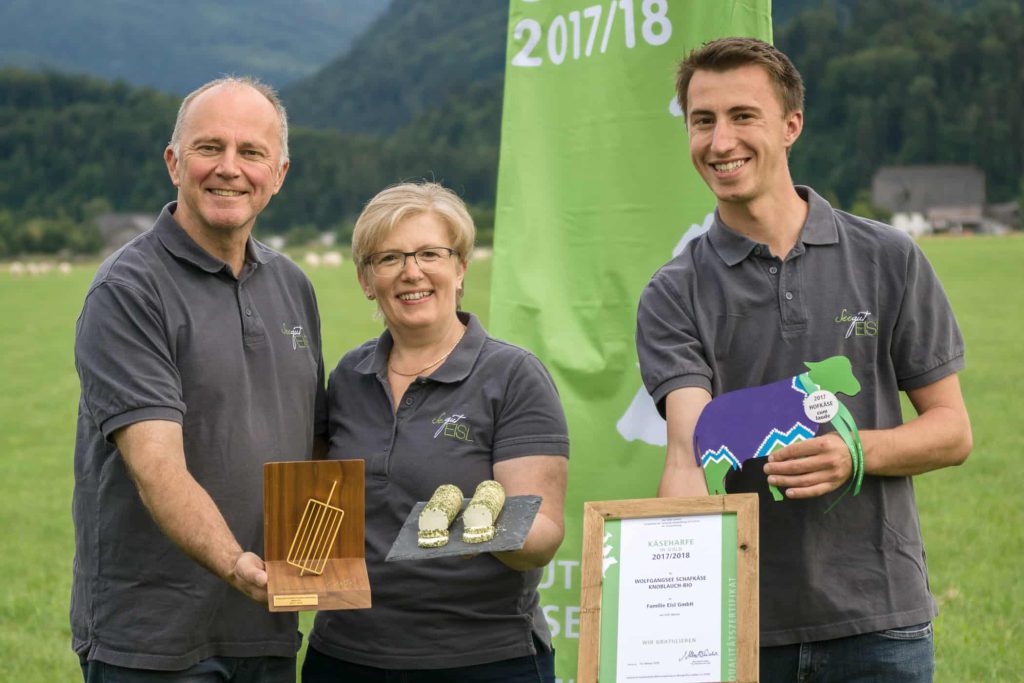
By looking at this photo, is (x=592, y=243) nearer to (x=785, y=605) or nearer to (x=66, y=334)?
(x=785, y=605)

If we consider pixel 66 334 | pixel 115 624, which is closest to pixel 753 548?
pixel 115 624

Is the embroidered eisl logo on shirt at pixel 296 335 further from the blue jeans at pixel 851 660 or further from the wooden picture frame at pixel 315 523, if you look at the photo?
the blue jeans at pixel 851 660

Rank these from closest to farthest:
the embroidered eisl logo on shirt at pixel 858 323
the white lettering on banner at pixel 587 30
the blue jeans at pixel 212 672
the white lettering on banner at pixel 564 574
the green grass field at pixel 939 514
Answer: the embroidered eisl logo on shirt at pixel 858 323, the blue jeans at pixel 212 672, the white lettering on banner at pixel 587 30, the white lettering on banner at pixel 564 574, the green grass field at pixel 939 514

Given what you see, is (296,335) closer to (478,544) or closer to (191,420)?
(191,420)

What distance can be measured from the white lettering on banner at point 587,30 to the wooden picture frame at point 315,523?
7.84ft

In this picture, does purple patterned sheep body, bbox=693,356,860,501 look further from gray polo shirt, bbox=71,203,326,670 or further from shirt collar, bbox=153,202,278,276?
shirt collar, bbox=153,202,278,276

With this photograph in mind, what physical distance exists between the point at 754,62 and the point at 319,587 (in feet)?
5.22

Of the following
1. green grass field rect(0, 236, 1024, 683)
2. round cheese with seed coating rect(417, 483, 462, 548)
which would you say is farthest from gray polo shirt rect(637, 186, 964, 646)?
green grass field rect(0, 236, 1024, 683)

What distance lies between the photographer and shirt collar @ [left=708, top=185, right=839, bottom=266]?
3.01 metres

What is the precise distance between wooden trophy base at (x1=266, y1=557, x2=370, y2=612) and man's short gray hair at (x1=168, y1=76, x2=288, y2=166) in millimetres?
1168

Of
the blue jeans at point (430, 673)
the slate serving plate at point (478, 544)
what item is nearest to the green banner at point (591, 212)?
the blue jeans at point (430, 673)

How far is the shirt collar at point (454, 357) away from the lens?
3246mm

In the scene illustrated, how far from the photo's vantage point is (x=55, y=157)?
4936 inches

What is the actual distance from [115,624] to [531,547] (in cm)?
104
